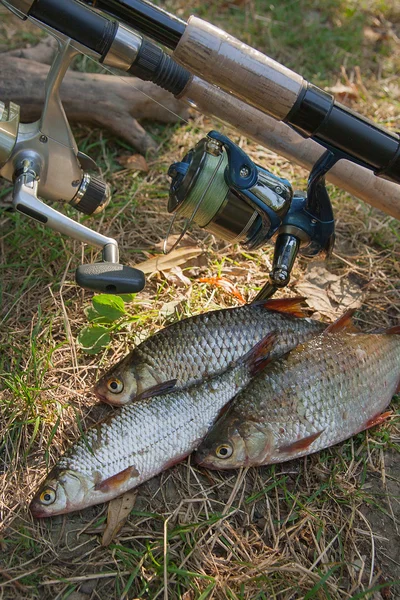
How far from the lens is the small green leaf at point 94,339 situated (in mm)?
2771

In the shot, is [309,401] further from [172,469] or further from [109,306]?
[109,306]

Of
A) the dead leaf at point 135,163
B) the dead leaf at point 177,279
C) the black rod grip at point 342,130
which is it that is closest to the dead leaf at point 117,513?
the dead leaf at point 177,279

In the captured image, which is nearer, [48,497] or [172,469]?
[48,497]

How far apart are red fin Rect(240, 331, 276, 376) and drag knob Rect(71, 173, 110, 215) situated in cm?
90

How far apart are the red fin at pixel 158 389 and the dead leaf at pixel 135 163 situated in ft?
5.46

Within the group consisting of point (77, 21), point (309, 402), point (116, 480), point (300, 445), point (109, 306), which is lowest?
point (116, 480)

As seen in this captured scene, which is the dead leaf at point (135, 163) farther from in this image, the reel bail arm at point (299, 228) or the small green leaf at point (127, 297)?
the reel bail arm at point (299, 228)

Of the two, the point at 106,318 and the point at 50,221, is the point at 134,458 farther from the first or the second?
the point at 50,221

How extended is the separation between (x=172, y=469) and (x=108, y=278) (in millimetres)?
844

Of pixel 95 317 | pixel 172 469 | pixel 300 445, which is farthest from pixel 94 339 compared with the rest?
pixel 300 445

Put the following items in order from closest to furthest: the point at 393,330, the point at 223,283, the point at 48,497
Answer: the point at 48,497 → the point at 393,330 → the point at 223,283

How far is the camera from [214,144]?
2.38m

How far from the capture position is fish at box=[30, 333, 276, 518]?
2258 millimetres

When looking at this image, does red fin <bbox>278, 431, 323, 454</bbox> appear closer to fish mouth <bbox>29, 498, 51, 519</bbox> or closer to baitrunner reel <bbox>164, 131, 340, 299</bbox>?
baitrunner reel <bbox>164, 131, 340, 299</bbox>
